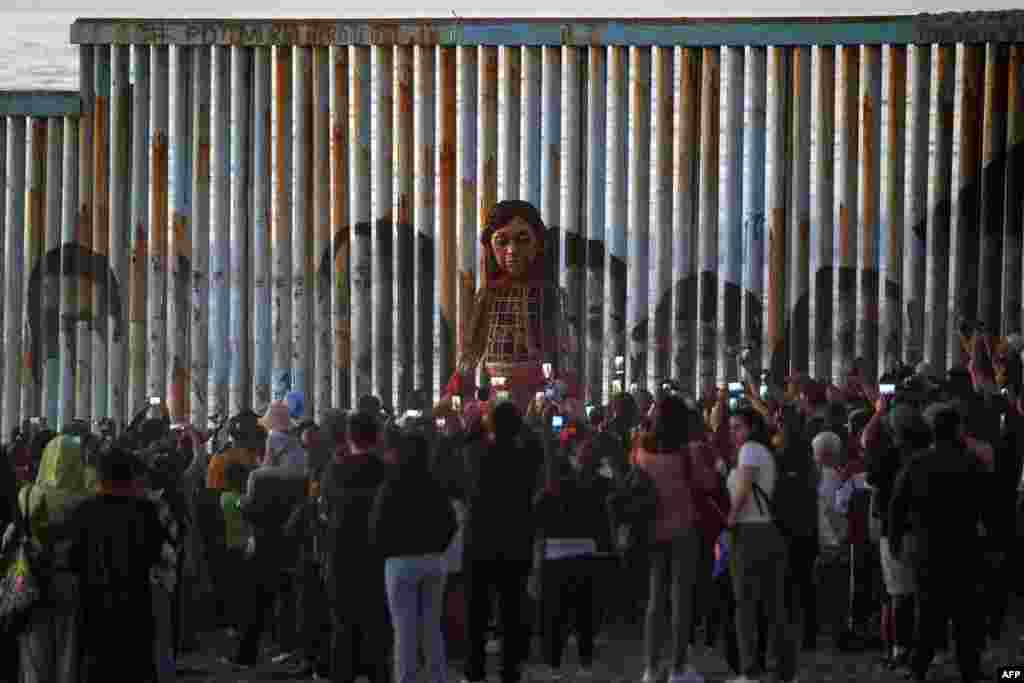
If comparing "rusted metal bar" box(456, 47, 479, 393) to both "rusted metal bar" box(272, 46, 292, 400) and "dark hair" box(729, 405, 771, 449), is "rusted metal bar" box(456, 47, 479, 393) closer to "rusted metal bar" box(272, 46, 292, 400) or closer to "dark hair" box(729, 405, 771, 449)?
"rusted metal bar" box(272, 46, 292, 400)

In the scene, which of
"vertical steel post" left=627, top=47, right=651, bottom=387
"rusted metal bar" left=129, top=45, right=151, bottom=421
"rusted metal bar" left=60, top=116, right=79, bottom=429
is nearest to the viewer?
"vertical steel post" left=627, top=47, right=651, bottom=387

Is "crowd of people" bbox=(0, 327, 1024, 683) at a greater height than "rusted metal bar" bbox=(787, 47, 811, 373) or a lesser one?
lesser

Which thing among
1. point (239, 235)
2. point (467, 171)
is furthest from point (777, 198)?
point (239, 235)

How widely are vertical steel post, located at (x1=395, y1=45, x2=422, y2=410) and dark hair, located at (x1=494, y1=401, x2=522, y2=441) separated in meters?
7.11

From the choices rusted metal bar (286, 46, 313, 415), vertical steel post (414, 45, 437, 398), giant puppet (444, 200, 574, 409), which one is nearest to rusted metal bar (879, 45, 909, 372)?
giant puppet (444, 200, 574, 409)

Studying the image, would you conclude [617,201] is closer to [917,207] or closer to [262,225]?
[917,207]

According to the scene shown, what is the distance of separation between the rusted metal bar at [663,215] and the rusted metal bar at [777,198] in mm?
839

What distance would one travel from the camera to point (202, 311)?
72.8 ft

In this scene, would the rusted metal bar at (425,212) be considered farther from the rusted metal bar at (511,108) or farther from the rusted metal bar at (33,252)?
the rusted metal bar at (33,252)

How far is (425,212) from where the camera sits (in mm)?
21812

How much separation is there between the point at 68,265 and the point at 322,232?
2.46 m

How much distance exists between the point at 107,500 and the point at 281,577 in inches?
157

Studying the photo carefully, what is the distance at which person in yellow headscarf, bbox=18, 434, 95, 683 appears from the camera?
13.1 meters

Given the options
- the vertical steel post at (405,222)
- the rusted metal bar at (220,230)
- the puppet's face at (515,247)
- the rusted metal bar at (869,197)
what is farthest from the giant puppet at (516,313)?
the rusted metal bar at (869,197)
